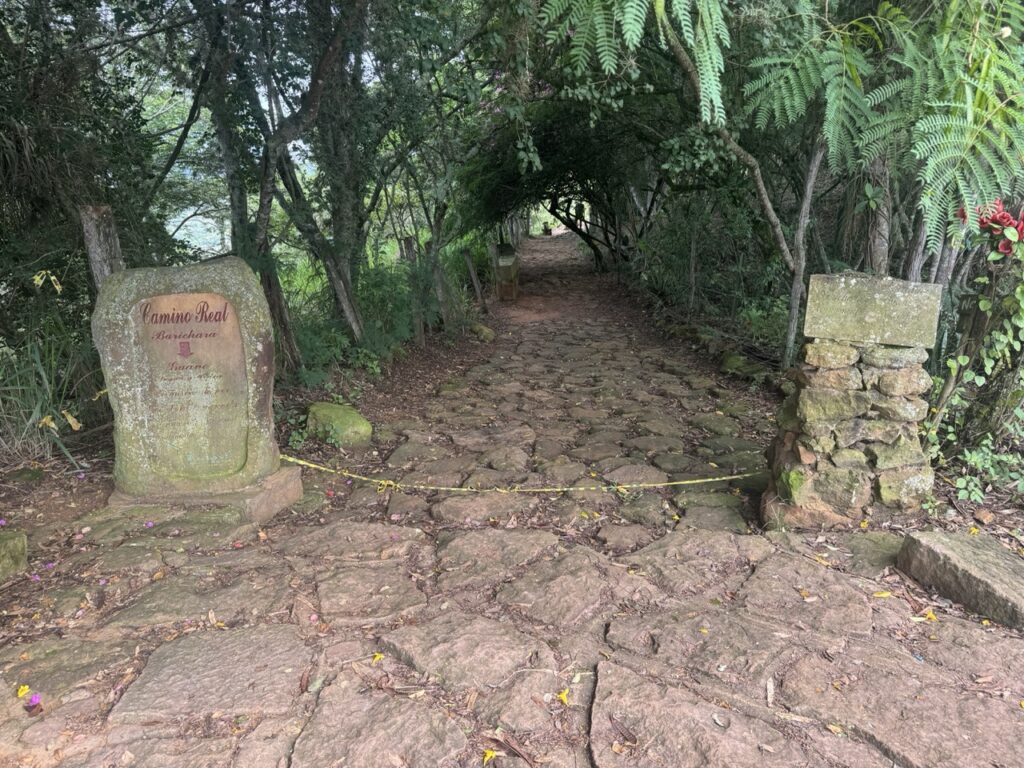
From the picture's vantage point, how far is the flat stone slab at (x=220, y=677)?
2.13m

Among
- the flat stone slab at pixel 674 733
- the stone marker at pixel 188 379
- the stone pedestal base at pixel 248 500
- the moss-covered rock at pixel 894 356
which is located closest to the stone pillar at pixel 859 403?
the moss-covered rock at pixel 894 356

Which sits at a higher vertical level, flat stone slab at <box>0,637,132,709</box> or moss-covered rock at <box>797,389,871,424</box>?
moss-covered rock at <box>797,389,871,424</box>

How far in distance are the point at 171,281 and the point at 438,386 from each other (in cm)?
343

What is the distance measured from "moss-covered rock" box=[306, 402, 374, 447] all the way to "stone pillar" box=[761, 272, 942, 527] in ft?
9.93

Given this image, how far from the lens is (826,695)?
217 centimetres

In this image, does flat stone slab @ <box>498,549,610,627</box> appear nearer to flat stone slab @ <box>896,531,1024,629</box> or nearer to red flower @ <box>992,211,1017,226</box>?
flat stone slab @ <box>896,531,1024,629</box>

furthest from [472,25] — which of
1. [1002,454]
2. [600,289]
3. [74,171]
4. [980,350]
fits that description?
[600,289]

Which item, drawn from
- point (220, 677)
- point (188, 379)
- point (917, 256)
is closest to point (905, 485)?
point (917, 256)

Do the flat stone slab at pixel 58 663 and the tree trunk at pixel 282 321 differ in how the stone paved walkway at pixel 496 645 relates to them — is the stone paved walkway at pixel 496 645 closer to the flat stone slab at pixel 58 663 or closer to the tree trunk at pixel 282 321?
the flat stone slab at pixel 58 663

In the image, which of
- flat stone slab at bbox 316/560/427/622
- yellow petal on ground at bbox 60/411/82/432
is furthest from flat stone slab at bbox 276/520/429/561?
yellow petal on ground at bbox 60/411/82/432

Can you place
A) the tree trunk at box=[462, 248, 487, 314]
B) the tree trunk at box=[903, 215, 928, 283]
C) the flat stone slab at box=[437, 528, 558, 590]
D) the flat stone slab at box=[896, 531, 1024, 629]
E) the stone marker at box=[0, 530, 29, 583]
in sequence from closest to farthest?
1. the flat stone slab at box=[896, 531, 1024, 629]
2. the stone marker at box=[0, 530, 29, 583]
3. the flat stone slab at box=[437, 528, 558, 590]
4. the tree trunk at box=[903, 215, 928, 283]
5. the tree trunk at box=[462, 248, 487, 314]

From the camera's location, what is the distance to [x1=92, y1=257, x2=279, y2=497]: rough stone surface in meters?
3.57

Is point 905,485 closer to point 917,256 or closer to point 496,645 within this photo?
point 917,256

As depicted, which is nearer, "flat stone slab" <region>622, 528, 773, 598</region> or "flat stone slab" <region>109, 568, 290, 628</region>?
"flat stone slab" <region>109, 568, 290, 628</region>
